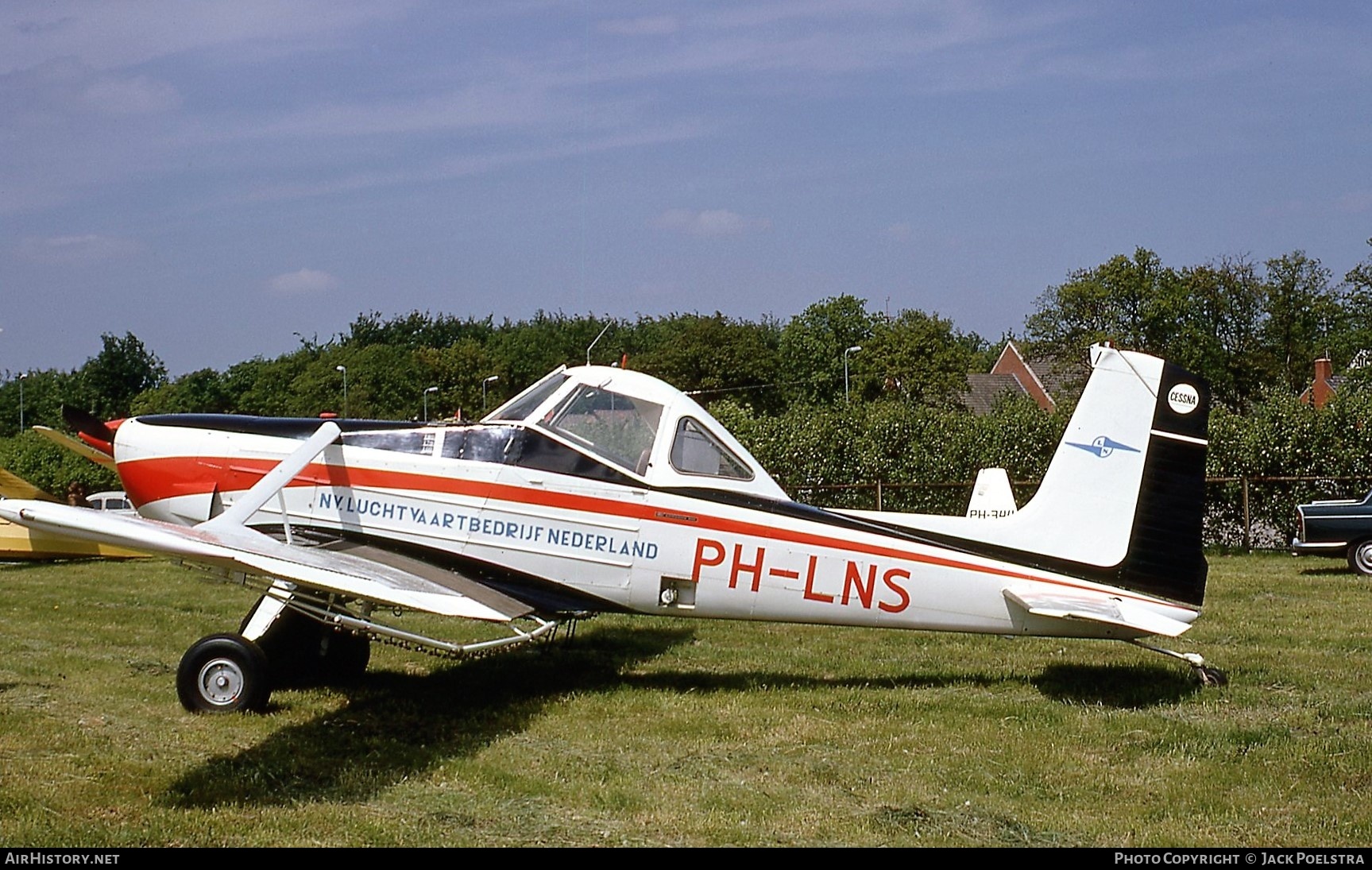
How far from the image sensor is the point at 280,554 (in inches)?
260

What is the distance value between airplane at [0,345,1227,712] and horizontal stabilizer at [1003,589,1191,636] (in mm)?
48

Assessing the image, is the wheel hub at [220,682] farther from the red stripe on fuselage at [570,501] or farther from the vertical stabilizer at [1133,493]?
the vertical stabilizer at [1133,493]

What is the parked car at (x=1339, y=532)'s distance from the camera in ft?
56.0

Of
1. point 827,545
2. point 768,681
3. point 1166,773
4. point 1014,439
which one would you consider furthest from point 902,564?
point 1014,439

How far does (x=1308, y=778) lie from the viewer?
19.9 feet

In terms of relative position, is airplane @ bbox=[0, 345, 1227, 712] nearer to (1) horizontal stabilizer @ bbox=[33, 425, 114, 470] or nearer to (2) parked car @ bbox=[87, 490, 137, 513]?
(1) horizontal stabilizer @ bbox=[33, 425, 114, 470]

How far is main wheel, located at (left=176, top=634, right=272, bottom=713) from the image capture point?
741cm

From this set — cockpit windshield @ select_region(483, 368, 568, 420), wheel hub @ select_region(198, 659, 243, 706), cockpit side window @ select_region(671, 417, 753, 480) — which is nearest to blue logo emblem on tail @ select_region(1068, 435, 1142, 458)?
cockpit side window @ select_region(671, 417, 753, 480)

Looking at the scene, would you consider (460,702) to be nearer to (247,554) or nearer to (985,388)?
(247,554)

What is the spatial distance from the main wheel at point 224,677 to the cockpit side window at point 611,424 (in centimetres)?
252

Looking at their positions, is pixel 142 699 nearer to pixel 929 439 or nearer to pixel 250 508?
pixel 250 508

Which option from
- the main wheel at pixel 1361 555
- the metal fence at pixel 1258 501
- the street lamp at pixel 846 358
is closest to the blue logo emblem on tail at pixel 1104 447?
the main wheel at pixel 1361 555

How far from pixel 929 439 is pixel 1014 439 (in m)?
1.75

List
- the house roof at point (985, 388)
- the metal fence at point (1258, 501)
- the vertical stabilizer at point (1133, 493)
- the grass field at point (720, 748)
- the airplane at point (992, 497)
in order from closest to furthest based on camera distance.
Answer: the grass field at point (720, 748), the vertical stabilizer at point (1133, 493), the airplane at point (992, 497), the metal fence at point (1258, 501), the house roof at point (985, 388)
